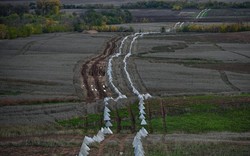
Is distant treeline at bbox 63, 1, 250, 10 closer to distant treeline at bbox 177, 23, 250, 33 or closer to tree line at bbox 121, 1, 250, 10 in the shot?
tree line at bbox 121, 1, 250, 10

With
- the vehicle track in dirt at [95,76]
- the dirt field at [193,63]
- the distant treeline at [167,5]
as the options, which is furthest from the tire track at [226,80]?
the distant treeline at [167,5]

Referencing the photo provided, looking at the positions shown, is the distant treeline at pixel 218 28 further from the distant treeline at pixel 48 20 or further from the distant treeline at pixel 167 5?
the distant treeline at pixel 167 5

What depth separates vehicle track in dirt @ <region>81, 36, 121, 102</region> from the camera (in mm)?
42594

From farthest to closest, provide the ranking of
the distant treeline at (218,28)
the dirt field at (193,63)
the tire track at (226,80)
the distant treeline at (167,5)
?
the distant treeline at (167,5) < the distant treeline at (218,28) < the dirt field at (193,63) < the tire track at (226,80)

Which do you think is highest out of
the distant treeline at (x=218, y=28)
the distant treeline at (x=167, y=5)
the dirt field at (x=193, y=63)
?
the dirt field at (x=193, y=63)

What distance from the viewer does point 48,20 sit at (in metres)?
102

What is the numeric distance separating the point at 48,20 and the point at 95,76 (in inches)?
2155

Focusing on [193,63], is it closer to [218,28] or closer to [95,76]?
[95,76]

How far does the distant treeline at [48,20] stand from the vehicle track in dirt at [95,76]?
77.2 feet

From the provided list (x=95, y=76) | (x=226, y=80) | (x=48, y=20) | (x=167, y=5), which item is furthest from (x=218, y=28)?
(x=167, y=5)

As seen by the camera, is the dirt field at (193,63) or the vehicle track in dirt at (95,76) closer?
the vehicle track in dirt at (95,76)

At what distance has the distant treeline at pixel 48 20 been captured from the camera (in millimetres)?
84963

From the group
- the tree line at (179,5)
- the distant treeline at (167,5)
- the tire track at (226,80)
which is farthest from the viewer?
the distant treeline at (167,5)

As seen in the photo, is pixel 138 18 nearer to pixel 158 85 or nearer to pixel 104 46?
pixel 104 46
